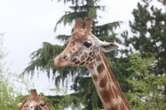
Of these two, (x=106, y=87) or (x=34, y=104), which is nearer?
(x=106, y=87)

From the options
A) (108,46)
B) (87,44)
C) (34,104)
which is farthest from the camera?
(34,104)

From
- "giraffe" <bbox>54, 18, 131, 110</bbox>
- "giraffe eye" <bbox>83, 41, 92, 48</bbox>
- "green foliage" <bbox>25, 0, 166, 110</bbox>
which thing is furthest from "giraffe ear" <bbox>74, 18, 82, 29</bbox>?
"green foliage" <bbox>25, 0, 166, 110</bbox>

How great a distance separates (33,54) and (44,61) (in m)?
1.03

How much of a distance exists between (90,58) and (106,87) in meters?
0.35

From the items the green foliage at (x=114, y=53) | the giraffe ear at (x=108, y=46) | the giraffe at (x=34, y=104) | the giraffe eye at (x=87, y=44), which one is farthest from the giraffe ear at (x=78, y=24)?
the green foliage at (x=114, y=53)

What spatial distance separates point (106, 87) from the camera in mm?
6895

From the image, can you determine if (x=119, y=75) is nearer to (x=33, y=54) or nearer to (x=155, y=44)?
(x=155, y=44)

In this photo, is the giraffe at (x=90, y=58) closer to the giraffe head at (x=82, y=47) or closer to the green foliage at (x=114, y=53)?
the giraffe head at (x=82, y=47)

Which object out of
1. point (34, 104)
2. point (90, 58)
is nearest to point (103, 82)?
point (90, 58)

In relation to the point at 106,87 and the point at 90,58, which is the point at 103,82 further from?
the point at 90,58

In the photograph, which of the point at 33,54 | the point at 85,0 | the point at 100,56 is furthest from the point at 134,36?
the point at 100,56

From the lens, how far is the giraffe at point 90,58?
688 centimetres

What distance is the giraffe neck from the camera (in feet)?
22.3

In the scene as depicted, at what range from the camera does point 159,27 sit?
73.5 ft
